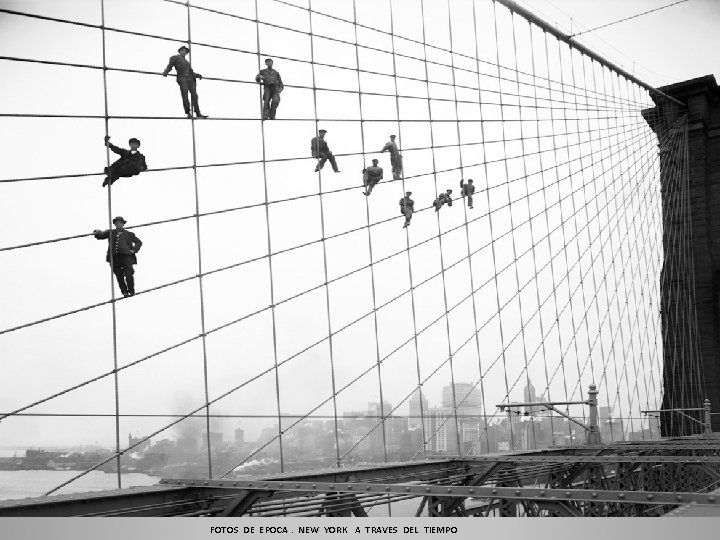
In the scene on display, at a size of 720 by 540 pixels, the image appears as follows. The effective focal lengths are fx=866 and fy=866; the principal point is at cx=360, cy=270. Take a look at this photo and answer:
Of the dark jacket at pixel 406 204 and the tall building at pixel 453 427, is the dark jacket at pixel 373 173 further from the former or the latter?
the tall building at pixel 453 427

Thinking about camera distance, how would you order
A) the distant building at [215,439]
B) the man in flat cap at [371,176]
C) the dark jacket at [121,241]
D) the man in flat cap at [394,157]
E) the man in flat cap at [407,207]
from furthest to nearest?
the man in flat cap at [407,207] → the man in flat cap at [394,157] → the man in flat cap at [371,176] → the distant building at [215,439] → the dark jacket at [121,241]

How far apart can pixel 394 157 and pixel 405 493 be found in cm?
1206

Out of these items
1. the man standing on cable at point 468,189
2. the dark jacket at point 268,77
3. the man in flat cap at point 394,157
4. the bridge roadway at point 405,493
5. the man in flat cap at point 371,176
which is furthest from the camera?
the man standing on cable at point 468,189

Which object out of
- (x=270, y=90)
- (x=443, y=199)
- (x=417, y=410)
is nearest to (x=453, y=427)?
(x=417, y=410)

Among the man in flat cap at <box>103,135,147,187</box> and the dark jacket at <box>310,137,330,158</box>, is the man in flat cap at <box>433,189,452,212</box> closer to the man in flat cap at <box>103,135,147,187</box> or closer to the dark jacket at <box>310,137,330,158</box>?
the dark jacket at <box>310,137,330,158</box>

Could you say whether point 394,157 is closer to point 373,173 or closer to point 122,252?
point 373,173

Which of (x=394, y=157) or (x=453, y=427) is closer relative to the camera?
(x=453, y=427)

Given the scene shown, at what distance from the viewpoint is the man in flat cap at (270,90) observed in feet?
44.4

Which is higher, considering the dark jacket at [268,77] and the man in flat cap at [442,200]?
the dark jacket at [268,77]

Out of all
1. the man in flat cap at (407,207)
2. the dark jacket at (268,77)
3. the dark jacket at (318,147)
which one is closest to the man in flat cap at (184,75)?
the dark jacket at (268,77)

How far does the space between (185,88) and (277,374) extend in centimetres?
414

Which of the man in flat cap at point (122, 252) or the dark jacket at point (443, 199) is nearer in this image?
the man in flat cap at point (122, 252)

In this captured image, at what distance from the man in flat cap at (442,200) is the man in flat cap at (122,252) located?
9.46 metres

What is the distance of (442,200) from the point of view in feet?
63.5
